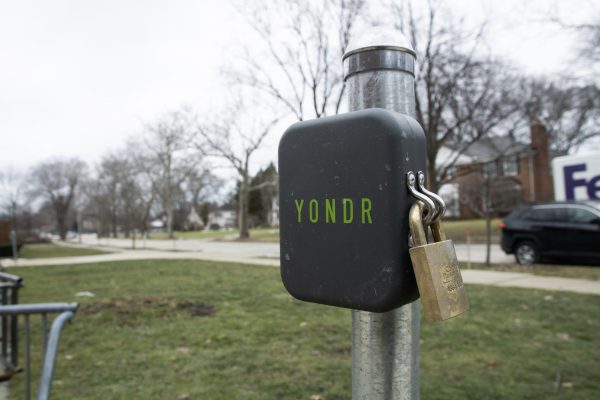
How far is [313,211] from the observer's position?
3.43ft

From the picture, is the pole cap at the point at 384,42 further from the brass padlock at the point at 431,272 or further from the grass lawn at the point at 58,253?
the grass lawn at the point at 58,253

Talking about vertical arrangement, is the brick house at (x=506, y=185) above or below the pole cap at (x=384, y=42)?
above

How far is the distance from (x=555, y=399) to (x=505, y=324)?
2.20 meters

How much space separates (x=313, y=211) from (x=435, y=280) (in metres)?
0.31

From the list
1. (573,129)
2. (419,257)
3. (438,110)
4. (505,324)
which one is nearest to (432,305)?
(419,257)

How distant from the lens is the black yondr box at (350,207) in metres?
0.91

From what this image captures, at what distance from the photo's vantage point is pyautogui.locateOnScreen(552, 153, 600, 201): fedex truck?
9.51 feet

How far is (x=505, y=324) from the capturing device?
5.36 m

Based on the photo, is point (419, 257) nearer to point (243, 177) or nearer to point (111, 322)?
point (111, 322)

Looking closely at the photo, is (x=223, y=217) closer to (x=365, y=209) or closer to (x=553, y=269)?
(x=553, y=269)

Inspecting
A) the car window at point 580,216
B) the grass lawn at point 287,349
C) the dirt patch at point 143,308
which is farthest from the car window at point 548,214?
the dirt patch at point 143,308

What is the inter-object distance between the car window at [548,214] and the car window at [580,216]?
15cm

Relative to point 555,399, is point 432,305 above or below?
above

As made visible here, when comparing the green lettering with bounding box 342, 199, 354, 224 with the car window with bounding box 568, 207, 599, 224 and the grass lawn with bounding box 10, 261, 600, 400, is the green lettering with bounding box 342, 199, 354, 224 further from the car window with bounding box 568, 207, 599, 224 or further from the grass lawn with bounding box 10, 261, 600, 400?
the car window with bounding box 568, 207, 599, 224
